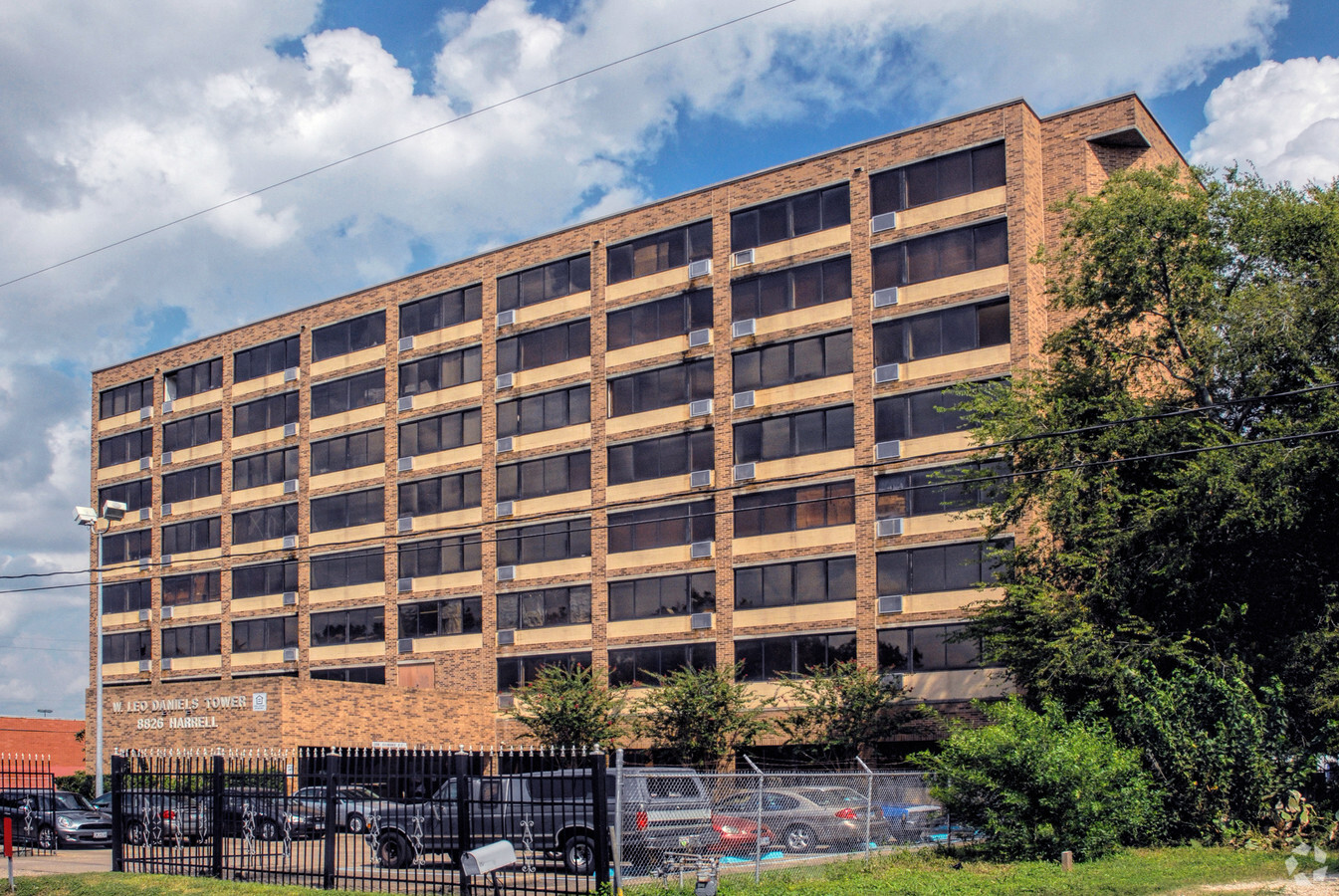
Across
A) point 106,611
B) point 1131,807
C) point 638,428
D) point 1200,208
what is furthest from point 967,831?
point 106,611

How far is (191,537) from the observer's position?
5838cm

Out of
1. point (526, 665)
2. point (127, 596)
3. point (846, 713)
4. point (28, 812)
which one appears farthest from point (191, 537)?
point (846, 713)

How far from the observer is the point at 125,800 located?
21.0 m

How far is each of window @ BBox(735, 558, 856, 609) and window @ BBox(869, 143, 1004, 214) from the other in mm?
11646

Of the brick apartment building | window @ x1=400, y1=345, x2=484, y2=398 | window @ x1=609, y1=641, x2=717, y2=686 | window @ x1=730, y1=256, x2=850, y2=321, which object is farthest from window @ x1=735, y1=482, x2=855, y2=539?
window @ x1=400, y1=345, x2=484, y2=398

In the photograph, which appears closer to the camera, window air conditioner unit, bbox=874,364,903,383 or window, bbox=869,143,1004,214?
window, bbox=869,143,1004,214

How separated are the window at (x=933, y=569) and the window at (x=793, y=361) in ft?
21.0

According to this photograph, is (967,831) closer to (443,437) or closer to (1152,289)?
(1152,289)

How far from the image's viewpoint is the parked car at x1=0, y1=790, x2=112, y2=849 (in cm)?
2591

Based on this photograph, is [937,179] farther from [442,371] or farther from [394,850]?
[394,850]

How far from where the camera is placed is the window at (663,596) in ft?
142

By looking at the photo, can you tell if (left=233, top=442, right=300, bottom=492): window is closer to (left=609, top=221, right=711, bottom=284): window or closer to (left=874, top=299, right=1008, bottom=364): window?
(left=609, top=221, right=711, bottom=284): window

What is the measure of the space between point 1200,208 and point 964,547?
1265cm

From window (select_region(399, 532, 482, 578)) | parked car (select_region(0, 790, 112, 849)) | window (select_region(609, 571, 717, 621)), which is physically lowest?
parked car (select_region(0, 790, 112, 849))
